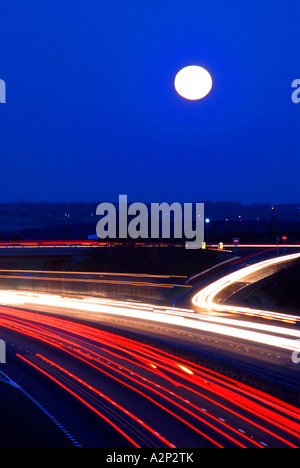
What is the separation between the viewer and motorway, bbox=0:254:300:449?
34.0 feet

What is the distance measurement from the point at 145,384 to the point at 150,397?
1178mm

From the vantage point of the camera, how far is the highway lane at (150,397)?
10.2 meters

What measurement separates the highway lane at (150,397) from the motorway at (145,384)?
20mm

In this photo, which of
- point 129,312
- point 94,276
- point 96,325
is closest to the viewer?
point 96,325

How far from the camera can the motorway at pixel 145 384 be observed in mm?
10352

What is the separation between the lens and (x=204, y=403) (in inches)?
484

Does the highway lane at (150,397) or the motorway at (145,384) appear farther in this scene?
the motorway at (145,384)

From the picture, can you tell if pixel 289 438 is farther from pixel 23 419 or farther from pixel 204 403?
pixel 23 419

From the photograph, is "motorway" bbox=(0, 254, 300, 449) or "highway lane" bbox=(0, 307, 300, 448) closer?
"highway lane" bbox=(0, 307, 300, 448)

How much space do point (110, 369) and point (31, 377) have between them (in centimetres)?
207

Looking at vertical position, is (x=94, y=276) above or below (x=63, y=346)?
above

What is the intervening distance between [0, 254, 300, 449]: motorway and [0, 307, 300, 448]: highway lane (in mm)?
20

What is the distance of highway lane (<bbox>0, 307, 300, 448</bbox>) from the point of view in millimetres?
10195
